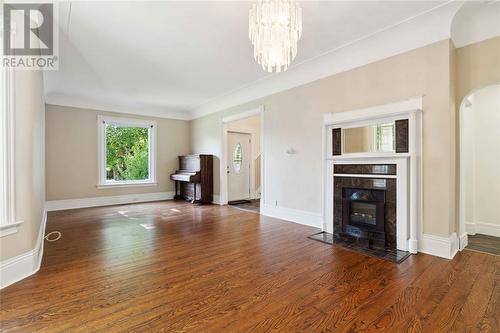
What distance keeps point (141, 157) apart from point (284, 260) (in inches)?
230

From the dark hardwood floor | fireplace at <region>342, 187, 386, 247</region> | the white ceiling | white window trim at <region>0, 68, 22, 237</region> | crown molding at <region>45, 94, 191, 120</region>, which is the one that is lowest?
the dark hardwood floor

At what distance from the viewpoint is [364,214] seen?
133 inches

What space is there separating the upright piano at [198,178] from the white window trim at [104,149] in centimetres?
75

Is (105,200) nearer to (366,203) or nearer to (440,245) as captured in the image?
(366,203)

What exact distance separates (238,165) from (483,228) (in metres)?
5.22

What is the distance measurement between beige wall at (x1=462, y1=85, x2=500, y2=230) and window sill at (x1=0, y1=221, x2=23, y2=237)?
18.1 feet

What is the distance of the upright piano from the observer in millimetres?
6664

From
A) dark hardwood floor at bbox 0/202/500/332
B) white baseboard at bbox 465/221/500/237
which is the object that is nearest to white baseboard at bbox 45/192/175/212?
dark hardwood floor at bbox 0/202/500/332

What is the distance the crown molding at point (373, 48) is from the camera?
2.81 m

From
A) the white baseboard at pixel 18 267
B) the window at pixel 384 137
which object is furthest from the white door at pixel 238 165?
the white baseboard at pixel 18 267

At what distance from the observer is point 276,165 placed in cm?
495

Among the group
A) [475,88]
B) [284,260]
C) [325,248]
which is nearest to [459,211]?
[475,88]

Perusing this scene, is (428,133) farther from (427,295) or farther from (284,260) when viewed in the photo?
(284,260)

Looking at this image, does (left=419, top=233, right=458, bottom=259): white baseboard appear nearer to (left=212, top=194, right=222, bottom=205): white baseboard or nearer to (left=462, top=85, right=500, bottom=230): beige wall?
(left=462, top=85, right=500, bottom=230): beige wall
